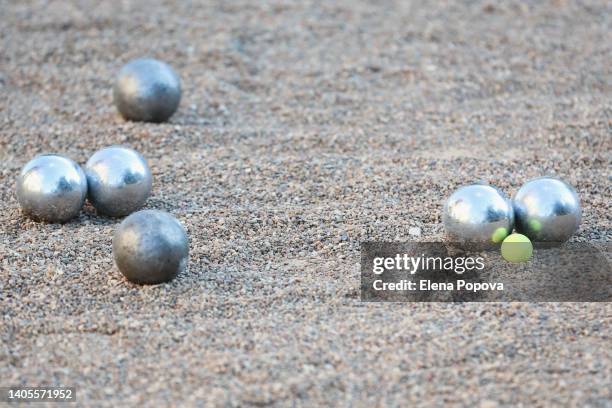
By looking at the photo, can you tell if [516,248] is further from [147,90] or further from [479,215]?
[147,90]

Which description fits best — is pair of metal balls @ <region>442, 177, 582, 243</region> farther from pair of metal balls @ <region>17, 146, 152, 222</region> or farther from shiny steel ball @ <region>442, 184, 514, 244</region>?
pair of metal balls @ <region>17, 146, 152, 222</region>

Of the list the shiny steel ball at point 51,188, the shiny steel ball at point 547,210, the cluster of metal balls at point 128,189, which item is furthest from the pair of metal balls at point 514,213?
the shiny steel ball at point 51,188

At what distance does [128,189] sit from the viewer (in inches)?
227

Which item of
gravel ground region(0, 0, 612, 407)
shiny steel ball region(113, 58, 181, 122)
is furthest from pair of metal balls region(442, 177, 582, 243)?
shiny steel ball region(113, 58, 181, 122)

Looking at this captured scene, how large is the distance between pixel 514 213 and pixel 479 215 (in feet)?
0.87

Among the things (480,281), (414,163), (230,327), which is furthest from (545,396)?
(414,163)

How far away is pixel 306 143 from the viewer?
7062 mm

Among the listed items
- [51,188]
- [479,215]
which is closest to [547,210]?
[479,215]

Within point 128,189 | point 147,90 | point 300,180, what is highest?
point 147,90

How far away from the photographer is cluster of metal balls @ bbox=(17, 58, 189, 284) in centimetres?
482

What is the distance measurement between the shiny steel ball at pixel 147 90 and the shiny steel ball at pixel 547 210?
9.88 feet

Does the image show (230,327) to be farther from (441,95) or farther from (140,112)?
(441,95)

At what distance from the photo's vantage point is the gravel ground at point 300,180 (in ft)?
13.8

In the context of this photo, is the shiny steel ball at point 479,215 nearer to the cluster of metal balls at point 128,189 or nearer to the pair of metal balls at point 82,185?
the cluster of metal balls at point 128,189
